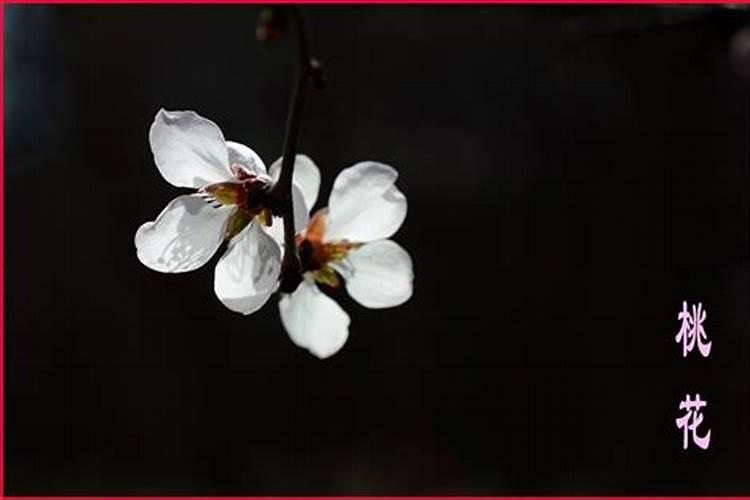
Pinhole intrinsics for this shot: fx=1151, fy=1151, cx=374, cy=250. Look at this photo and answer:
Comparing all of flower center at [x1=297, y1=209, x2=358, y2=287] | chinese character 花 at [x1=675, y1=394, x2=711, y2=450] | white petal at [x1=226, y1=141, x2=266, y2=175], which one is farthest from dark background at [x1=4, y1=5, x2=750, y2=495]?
white petal at [x1=226, y1=141, x2=266, y2=175]

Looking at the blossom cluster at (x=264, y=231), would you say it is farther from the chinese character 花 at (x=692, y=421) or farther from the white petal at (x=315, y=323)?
the chinese character 花 at (x=692, y=421)

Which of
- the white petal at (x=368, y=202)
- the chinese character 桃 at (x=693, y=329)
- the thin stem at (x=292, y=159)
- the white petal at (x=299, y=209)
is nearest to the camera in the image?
the thin stem at (x=292, y=159)

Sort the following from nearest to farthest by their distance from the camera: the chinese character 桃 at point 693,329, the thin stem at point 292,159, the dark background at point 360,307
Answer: the thin stem at point 292,159 < the chinese character 桃 at point 693,329 < the dark background at point 360,307

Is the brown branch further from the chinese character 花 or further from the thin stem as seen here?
the chinese character 花

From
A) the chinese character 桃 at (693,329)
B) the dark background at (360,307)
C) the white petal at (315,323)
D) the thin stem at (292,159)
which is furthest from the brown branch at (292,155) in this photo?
the dark background at (360,307)

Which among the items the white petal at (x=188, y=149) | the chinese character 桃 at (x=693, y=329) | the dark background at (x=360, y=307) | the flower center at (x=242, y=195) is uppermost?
the dark background at (x=360, y=307)

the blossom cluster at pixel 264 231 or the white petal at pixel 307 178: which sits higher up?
the white petal at pixel 307 178
